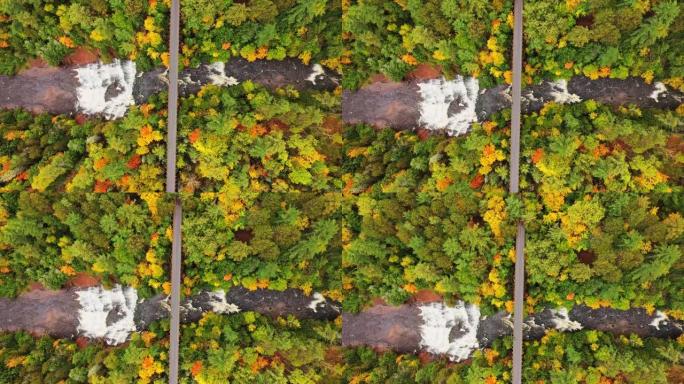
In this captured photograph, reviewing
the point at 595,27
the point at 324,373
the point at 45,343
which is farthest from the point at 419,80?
the point at 45,343

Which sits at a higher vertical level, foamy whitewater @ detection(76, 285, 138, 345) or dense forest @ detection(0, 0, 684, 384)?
dense forest @ detection(0, 0, 684, 384)

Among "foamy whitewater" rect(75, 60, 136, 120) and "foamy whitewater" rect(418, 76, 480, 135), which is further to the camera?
"foamy whitewater" rect(75, 60, 136, 120)

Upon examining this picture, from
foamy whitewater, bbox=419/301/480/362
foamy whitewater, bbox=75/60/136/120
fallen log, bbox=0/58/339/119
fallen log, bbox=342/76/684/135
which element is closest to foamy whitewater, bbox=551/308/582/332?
foamy whitewater, bbox=419/301/480/362

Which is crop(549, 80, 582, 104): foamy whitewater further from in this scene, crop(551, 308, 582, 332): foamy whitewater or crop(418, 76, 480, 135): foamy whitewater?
crop(551, 308, 582, 332): foamy whitewater

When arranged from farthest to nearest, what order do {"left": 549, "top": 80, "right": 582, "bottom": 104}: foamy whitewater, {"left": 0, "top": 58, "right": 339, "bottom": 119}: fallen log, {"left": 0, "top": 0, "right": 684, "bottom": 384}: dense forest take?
1. {"left": 0, "top": 58, "right": 339, "bottom": 119}: fallen log
2. {"left": 549, "top": 80, "right": 582, "bottom": 104}: foamy whitewater
3. {"left": 0, "top": 0, "right": 684, "bottom": 384}: dense forest

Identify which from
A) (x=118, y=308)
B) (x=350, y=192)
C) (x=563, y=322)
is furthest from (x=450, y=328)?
(x=118, y=308)

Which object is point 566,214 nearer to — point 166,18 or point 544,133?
point 544,133

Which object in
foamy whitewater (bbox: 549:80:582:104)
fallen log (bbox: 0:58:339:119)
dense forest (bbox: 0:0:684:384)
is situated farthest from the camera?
fallen log (bbox: 0:58:339:119)
